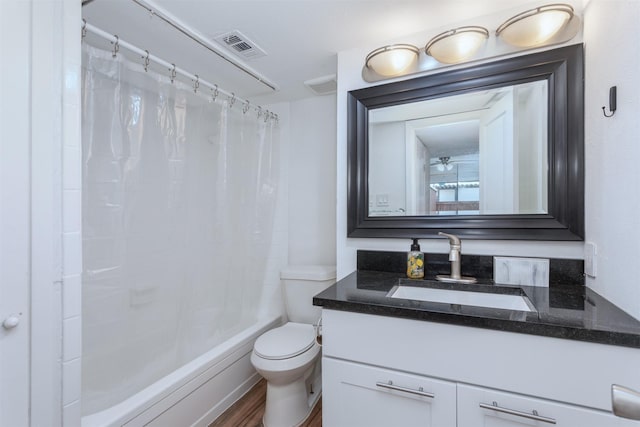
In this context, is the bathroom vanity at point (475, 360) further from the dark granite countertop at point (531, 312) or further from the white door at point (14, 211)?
the white door at point (14, 211)

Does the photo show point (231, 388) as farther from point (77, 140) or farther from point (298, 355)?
point (77, 140)

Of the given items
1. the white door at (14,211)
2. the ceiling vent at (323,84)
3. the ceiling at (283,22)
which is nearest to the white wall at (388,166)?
the ceiling at (283,22)

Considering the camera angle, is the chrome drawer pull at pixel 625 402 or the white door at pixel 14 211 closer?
the chrome drawer pull at pixel 625 402

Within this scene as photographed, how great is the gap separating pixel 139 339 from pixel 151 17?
1611mm

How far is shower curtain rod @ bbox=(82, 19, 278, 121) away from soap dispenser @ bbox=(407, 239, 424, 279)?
1.46 m

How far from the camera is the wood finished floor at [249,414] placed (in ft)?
5.20

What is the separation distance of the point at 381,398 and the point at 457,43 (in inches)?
60.4

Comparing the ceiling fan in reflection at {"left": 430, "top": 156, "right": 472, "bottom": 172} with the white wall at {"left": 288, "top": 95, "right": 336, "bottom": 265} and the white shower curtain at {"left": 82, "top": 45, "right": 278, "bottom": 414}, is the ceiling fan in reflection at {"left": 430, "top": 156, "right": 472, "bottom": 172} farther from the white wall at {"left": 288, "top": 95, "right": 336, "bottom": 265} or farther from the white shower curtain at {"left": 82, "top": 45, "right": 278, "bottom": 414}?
the white shower curtain at {"left": 82, "top": 45, "right": 278, "bottom": 414}

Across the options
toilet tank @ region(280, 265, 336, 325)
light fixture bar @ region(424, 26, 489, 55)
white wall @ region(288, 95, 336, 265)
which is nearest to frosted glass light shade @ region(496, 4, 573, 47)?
light fixture bar @ region(424, 26, 489, 55)

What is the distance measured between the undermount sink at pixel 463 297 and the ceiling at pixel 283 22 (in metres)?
1.28

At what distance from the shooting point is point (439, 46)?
1357 mm

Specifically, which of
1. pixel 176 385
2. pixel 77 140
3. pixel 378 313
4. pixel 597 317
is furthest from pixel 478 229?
pixel 77 140

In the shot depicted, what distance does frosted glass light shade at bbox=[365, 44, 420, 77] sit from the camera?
57.1 inches

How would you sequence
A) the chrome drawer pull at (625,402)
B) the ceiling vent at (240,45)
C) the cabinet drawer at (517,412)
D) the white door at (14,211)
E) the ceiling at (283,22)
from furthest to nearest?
the ceiling vent at (240,45)
the ceiling at (283,22)
the white door at (14,211)
the cabinet drawer at (517,412)
the chrome drawer pull at (625,402)
